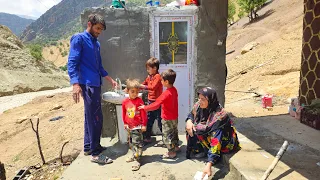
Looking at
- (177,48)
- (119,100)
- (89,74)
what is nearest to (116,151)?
(119,100)

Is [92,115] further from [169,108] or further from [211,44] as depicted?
[211,44]

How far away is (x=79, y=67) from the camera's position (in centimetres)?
416

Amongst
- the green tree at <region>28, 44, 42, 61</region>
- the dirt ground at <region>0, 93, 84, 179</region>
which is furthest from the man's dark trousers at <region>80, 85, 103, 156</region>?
the green tree at <region>28, 44, 42, 61</region>

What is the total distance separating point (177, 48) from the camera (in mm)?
5062

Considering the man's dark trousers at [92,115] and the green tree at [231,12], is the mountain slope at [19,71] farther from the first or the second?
the green tree at [231,12]

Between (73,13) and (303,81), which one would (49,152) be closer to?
(303,81)

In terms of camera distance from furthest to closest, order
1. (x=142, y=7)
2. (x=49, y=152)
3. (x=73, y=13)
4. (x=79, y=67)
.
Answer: (x=73, y=13)
(x=49, y=152)
(x=142, y=7)
(x=79, y=67)

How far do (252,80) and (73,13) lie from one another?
118636 millimetres

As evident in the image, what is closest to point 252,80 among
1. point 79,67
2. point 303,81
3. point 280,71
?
point 280,71

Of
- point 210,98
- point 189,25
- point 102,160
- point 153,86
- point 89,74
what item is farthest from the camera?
point 189,25

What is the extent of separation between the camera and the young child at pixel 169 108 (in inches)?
162

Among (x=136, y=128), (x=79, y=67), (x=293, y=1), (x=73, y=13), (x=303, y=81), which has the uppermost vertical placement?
(x=73, y=13)

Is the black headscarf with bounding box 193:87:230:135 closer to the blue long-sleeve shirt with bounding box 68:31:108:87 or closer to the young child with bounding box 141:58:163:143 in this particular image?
the young child with bounding box 141:58:163:143

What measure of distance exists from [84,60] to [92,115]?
2.54 ft
